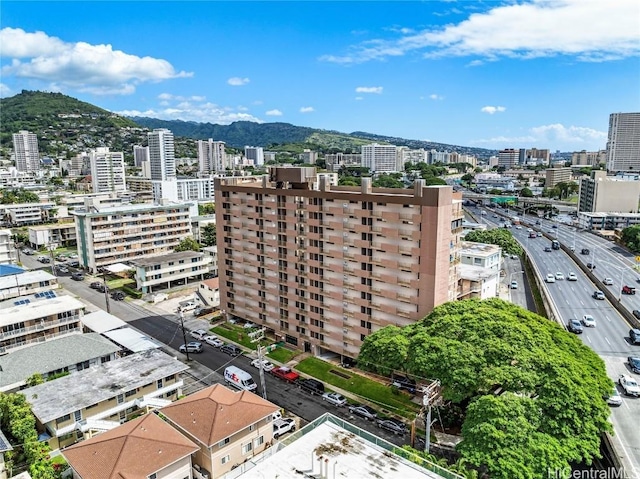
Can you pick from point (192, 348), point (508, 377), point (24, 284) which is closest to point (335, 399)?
point (508, 377)

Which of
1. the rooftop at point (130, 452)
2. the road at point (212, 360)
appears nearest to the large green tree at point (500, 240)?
the road at point (212, 360)

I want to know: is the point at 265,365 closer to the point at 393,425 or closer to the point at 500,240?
the point at 393,425

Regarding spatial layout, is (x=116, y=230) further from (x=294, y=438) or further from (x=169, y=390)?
(x=294, y=438)

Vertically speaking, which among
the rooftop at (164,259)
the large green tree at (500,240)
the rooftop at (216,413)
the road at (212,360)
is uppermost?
the large green tree at (500,240)

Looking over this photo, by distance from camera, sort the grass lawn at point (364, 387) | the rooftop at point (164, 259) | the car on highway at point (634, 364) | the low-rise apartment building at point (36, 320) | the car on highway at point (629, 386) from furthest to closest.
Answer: the rooftop at point (164, 259) < the low-rise apartment building at point (36, 320) < the car on highway at point (634, 364) < the grass lawn at point (364, 387) < the car on highway at point (629, 386)

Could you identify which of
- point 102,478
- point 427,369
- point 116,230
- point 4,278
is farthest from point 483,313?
point 116,230

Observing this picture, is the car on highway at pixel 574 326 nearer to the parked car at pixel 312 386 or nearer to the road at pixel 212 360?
the road at pixel 212 360

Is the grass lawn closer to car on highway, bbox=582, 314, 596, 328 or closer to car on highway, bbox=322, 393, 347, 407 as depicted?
car on highway, bbox=322, 393, 347, 407
